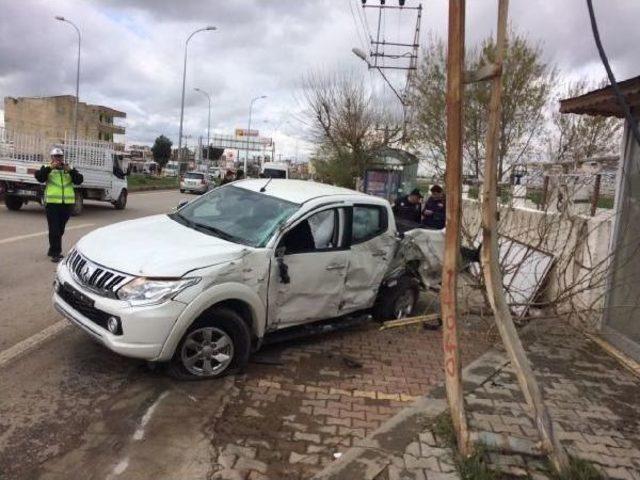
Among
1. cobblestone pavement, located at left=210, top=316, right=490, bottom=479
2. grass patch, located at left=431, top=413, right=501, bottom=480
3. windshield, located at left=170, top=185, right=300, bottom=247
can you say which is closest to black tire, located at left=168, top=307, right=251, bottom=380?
cobblestone pavement, located at left=210, top=316, right=490, bottom=479

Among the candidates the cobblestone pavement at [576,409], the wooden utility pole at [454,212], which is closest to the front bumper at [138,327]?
the wooden utility pole at [454,212]

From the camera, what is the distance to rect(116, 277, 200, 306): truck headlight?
14.4 feet

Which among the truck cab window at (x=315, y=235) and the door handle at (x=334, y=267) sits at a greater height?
the truck cab window at (x=315, y=235)

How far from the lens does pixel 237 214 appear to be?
5852 millimetres

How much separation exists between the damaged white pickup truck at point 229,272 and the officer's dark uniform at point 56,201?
12.5ft

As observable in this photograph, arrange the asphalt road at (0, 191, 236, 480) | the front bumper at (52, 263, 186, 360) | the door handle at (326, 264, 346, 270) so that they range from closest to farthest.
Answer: the asphalt road at (0, 191, 236, 480)
the front bumper at (52, 263, 186, 360)
the door handle at (326, 264, 346, 270)

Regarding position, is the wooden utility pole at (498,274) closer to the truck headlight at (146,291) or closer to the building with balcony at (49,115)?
the truck headlight at (146,291)

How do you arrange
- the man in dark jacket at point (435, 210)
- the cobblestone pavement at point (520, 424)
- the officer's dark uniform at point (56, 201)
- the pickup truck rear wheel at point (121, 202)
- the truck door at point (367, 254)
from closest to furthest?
the cobblestone pavement at point (520, 424) → the truck door at point (367, 254) → the officer's dark uniform at point (56, 201) → the man in dark jacket at point (435, 210) → the pickup truck rear wheel at point (121, 202)

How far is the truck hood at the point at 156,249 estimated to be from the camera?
14.9ft

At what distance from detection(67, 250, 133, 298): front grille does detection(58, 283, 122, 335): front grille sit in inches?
3.3

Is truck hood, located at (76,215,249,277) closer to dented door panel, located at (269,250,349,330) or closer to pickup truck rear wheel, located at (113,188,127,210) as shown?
dented door panel, located at (269,250,349,330)

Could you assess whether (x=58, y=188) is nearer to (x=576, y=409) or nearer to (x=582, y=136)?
(x=576, y=409)

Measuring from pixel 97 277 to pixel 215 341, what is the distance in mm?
1040

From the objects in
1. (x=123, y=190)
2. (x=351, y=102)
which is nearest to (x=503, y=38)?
(x=123, y=190)
